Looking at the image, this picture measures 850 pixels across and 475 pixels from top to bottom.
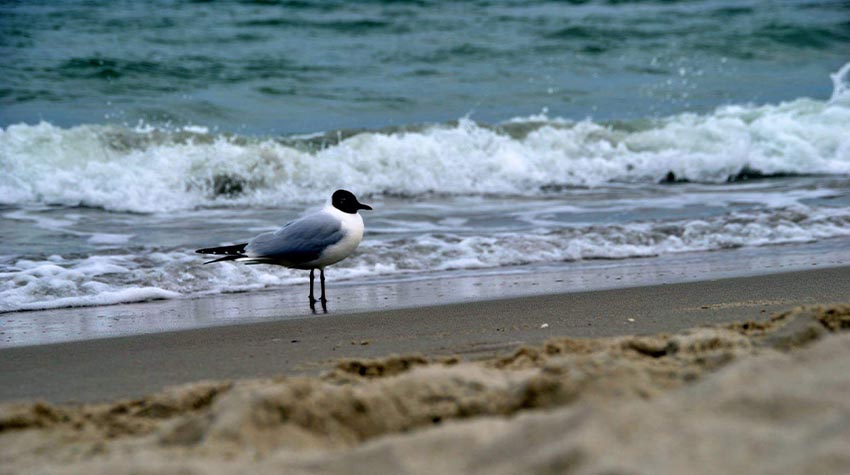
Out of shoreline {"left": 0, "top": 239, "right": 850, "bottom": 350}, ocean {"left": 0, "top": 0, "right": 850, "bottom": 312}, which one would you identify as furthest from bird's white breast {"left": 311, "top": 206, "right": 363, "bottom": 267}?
ocean {"left": 0, "top": 0, "right": 850, "bottom": 312}

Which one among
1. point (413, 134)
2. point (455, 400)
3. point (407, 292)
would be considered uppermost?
point (413, 134)

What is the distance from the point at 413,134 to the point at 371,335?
7287mm

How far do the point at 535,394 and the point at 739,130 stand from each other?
10.6 metres

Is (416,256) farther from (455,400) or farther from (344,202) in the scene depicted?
(455,400)

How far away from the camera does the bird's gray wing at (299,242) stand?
525cm

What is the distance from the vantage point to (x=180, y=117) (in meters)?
12.4

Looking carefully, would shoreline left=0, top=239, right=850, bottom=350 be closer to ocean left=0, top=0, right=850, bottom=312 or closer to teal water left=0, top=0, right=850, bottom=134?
ocean left=0, top=0, right=850, bottom=312

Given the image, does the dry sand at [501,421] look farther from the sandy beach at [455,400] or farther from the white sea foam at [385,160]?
the white sea foam at [385,160]

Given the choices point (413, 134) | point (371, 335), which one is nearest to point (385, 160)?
point (413, 134)

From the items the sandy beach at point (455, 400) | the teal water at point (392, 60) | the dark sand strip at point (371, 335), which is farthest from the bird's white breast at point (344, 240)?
the teal water at point (392, 60)

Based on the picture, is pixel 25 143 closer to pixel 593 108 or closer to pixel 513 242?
pixel 513 242

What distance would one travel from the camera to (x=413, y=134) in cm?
1139

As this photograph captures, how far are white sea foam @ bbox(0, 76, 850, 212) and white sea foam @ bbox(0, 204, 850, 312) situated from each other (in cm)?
262

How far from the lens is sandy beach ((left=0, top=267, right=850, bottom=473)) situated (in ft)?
5.80
